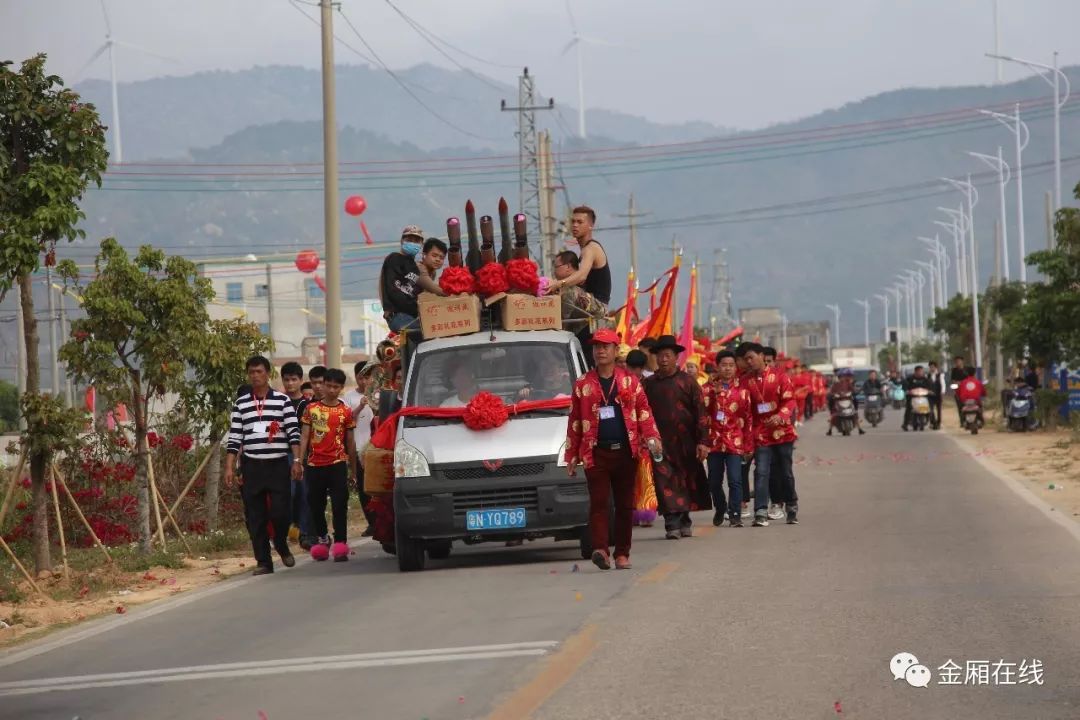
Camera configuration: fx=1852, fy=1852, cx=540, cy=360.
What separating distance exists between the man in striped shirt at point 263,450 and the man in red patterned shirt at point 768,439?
492 centimetres

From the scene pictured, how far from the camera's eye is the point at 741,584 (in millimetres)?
12891

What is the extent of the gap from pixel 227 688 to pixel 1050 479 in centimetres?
1760

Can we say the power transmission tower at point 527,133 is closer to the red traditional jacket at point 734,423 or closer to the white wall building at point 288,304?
the red traditional jacket at point 734,423

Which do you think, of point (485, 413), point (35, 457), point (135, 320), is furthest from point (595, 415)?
point (135, 320)

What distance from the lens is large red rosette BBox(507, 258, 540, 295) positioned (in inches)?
642

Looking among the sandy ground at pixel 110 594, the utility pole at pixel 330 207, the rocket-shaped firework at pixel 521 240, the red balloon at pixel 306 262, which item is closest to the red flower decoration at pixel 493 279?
the rocket-shaped firework at pixel 521 240

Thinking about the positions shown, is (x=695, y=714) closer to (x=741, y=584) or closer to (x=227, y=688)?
(x=227, y=688)

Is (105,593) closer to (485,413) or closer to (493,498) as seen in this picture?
(493,498)

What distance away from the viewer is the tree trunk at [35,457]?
15750 mm

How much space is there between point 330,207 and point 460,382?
36.4 ft

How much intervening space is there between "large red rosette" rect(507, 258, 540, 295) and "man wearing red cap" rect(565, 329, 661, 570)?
224 cm

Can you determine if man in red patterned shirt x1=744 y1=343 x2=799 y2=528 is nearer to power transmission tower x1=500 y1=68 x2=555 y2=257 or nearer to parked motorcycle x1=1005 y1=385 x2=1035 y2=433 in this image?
parked motorcycle x1=1005 y1=385 x2=1035 y2=433

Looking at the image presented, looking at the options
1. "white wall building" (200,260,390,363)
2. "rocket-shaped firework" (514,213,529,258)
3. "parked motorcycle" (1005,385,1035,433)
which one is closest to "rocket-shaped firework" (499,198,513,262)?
"rocket-shaped firework" (514,213,529,258)

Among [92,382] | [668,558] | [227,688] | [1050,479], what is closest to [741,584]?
[668,558]
